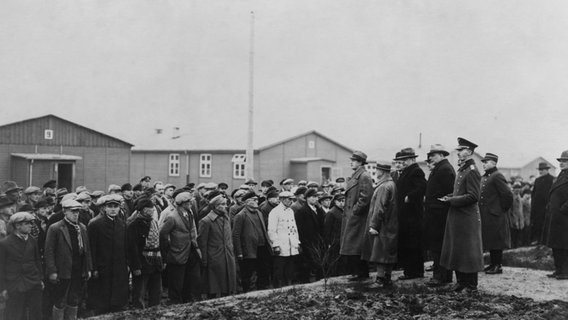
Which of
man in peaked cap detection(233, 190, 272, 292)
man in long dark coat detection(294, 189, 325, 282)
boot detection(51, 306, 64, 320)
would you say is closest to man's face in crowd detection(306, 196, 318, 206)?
man in long dark coat detection(294, 189, 325, 282)

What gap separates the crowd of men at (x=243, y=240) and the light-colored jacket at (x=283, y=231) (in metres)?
0.02

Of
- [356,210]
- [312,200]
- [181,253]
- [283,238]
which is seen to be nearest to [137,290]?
[181,253]

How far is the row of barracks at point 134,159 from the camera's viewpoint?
89.8ft

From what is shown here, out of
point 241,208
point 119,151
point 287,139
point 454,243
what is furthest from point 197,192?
point 287,139

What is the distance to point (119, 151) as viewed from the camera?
3052 cm

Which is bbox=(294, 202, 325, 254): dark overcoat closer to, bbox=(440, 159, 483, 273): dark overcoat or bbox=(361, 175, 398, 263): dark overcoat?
bbox=(361, 175, 398, 263): dark overcoat

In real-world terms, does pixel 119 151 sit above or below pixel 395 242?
above

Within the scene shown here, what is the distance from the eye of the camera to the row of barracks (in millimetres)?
27359

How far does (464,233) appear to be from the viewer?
26.9ft

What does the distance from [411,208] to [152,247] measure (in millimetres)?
4279

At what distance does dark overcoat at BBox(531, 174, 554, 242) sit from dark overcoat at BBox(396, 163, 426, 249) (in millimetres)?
7036

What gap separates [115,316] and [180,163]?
104ft

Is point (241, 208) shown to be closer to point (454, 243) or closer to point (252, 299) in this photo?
point (252, 299)

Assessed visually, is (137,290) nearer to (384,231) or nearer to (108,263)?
(108,263)
